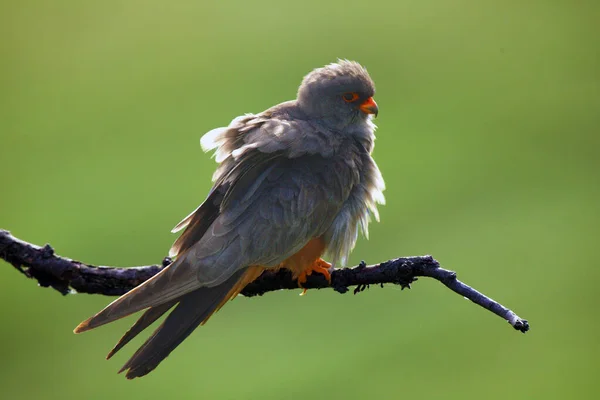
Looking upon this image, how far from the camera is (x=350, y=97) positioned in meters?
5.01

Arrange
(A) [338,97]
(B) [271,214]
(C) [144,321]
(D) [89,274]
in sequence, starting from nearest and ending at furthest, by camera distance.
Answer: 1. (C) [144,321]
2. (D) [89,274]
3. (B) [271,214]
4. (A) [338,97]

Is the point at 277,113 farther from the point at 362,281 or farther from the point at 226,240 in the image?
the point at 362,281

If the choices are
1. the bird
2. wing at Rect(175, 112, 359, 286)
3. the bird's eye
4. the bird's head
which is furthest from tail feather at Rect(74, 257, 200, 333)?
the bird's eye

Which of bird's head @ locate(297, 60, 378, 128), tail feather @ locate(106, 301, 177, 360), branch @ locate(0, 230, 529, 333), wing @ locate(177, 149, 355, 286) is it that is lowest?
tail feather @ locate(106, 301, 177, 360)

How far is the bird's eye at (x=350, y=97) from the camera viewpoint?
499 cm

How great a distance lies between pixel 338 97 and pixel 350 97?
91 mm

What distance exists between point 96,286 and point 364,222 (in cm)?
175

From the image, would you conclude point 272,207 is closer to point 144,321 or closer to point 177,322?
point 177,322

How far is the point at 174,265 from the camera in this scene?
3859mm

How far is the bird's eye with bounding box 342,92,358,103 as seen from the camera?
4988 millimetres

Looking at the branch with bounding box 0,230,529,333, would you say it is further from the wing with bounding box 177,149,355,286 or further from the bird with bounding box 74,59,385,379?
the wing with bounding box 177,149,355,286

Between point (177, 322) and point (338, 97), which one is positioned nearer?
point (177, 322)

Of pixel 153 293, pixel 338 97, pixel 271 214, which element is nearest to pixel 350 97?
pixel 338 97

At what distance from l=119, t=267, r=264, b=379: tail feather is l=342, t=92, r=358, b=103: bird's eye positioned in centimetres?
153
